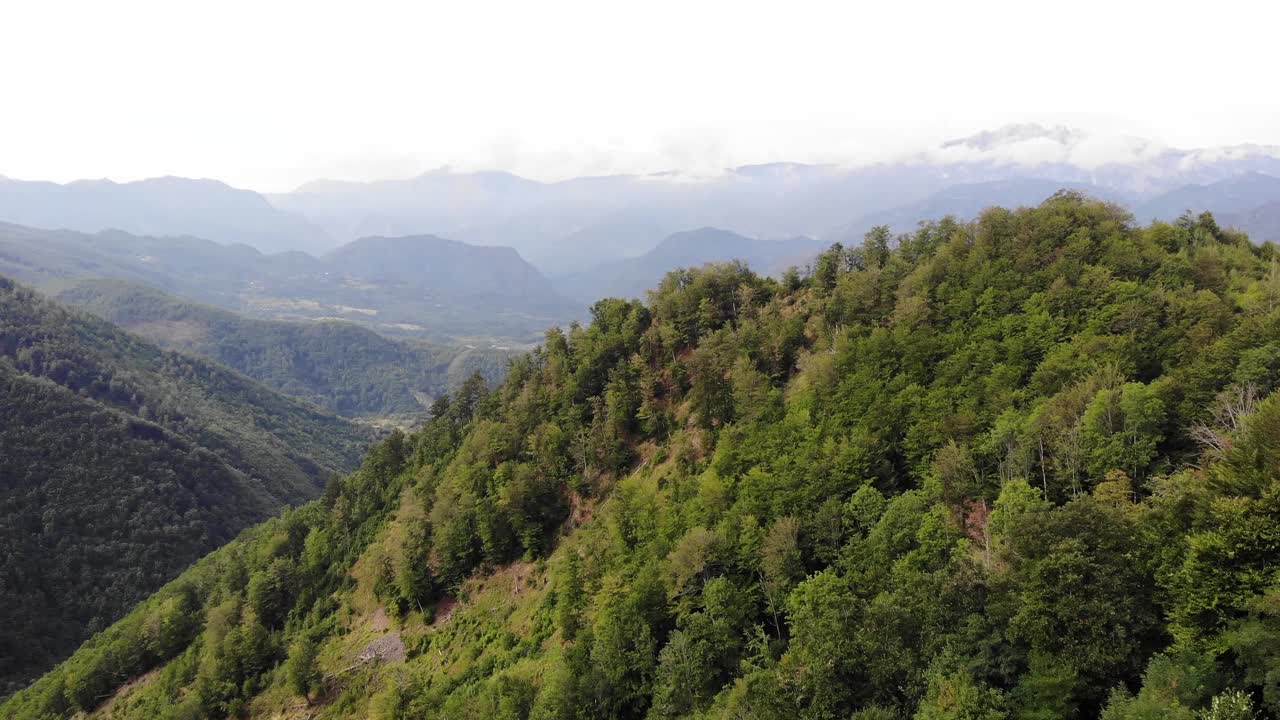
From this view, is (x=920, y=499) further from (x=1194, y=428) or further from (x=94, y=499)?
(x=94, y=499)

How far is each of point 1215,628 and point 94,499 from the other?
655 feet

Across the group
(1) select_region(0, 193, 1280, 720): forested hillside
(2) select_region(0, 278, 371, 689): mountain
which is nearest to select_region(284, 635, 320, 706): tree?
(1) select_region(0, 193, 1280, 720): forested hillside

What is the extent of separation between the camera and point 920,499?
3991 centimetres

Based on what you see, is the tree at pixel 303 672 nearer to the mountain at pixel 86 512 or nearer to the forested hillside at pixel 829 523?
the forested hillside at pixel 829 523

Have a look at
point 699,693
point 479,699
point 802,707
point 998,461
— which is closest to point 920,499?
point 998,461

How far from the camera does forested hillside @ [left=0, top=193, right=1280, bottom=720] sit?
27781mm

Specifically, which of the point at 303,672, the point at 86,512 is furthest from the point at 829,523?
the point at 86,512

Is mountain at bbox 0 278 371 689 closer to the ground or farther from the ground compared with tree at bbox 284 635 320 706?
closer to the ground

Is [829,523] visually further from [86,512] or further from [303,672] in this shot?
[86,512]

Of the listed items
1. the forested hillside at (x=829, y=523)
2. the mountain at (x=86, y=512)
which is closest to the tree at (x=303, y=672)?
the forested hillside at (x=829, y=523)

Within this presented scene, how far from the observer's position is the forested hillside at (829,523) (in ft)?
91.1

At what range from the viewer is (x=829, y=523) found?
43281mm

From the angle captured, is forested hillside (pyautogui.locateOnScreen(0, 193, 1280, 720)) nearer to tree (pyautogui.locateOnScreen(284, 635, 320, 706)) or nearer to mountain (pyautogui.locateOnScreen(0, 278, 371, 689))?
tree (pyautogui.locateOnScreen(284, 635, 320, 706))

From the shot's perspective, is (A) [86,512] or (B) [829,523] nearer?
(B) [829,523]
